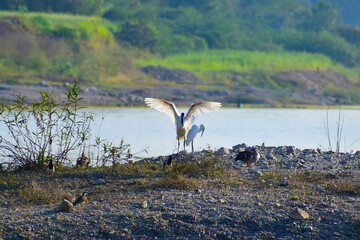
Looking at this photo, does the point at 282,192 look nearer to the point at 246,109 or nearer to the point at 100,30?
the point at 246,109

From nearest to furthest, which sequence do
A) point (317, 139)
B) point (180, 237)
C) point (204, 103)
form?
point (180, 237), point (204, 103), point (317, 139)

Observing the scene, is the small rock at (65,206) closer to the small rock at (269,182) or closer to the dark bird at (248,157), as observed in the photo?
the small rock at (269,182)

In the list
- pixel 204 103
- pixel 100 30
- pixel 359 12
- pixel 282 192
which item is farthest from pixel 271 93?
pixel 359 12

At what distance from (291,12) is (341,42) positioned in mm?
9899

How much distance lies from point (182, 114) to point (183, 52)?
2996 centimetres

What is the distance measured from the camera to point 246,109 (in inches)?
1148

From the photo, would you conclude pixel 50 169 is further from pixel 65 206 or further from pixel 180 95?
pixel 180 95

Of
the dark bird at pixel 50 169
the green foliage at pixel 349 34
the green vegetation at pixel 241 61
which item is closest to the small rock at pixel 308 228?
the dark bird at pixel 50 169

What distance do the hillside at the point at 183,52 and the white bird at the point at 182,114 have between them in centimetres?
1443

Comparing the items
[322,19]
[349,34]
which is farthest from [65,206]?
[349,34]

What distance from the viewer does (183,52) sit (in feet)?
131

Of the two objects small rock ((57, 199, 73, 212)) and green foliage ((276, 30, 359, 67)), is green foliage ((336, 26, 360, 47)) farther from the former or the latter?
small rock ((57, 199, 73, 212))

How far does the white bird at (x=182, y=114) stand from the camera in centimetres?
1004

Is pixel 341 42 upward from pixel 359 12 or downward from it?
downward
